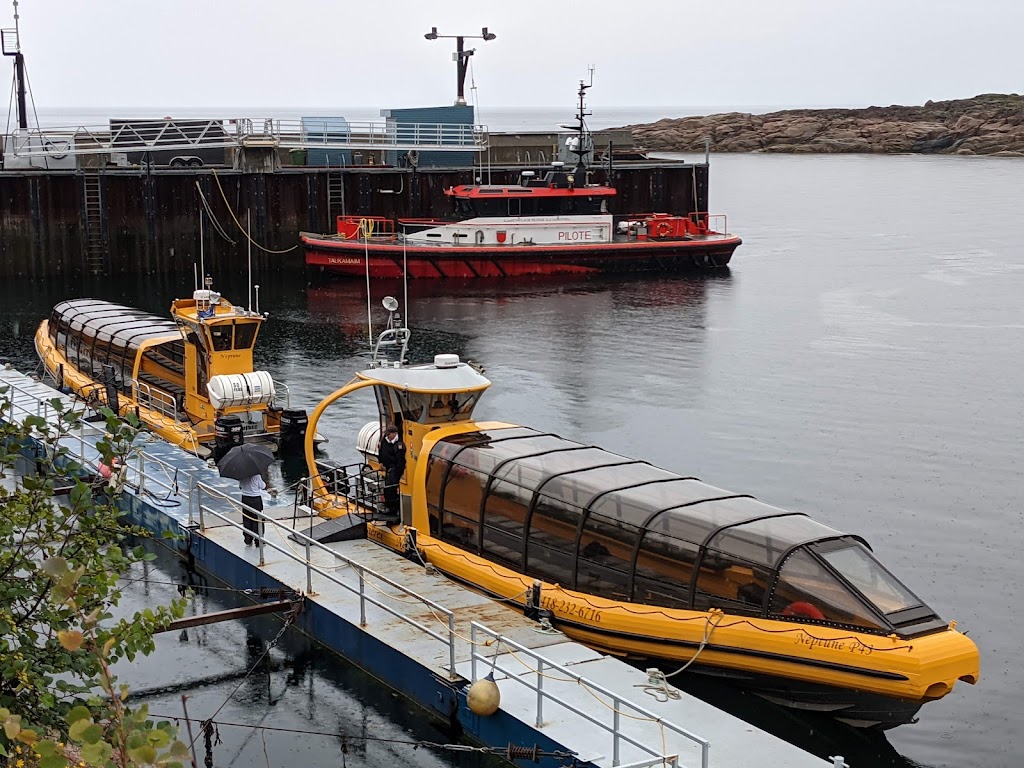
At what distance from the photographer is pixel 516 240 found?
194ft

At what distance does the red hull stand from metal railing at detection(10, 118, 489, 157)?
5540 millimetres

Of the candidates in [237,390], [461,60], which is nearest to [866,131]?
[461,60]

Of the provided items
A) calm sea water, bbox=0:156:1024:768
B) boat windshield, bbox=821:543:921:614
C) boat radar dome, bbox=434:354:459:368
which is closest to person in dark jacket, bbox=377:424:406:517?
boat radar dome, bbox=434:354:459:368

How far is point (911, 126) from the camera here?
176m

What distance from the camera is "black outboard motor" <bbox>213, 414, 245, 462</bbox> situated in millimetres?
26266

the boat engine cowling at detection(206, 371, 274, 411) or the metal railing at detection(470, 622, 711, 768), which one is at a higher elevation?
the boat engine cowling at detection(206, 371, 274, 411)

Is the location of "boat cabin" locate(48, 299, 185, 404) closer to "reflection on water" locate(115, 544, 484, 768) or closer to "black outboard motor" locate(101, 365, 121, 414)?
"black outboard motor" locate(101, 365, 121, 414)

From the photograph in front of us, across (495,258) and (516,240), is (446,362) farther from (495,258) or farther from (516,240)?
(516,240)

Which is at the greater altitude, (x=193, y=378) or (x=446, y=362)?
(x=446, y=362)

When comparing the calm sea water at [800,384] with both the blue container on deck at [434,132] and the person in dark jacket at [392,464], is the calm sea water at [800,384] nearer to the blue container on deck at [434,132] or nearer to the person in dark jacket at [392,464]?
the person in dark jacket at [392,464]

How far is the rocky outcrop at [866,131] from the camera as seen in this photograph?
166375 millimetres

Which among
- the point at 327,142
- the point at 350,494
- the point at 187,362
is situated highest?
the point at 327,142

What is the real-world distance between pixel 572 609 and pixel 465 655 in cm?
164

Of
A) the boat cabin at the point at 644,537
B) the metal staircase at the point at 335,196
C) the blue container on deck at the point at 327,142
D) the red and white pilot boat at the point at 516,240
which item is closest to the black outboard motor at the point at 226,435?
the boat cabin at the point at 644,537
